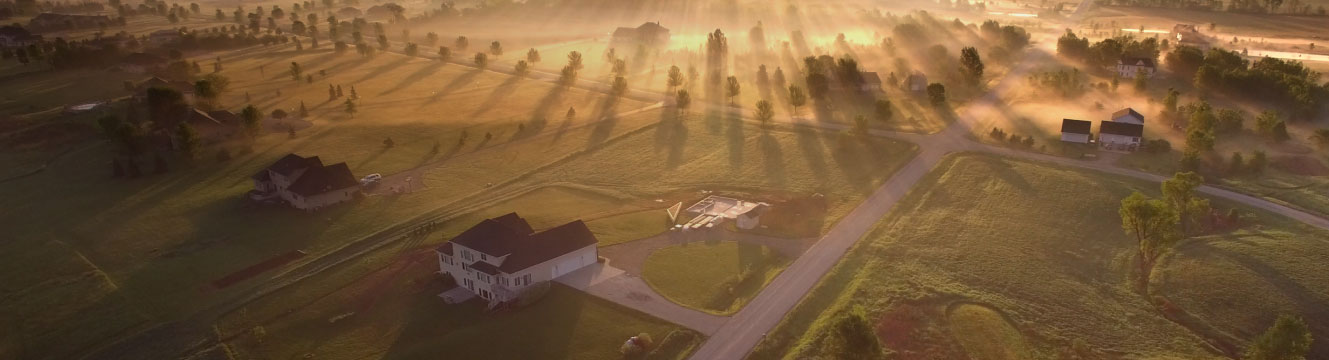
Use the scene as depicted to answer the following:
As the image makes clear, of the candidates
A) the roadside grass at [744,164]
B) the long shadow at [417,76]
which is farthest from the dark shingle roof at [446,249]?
the long shadow at [417,76]

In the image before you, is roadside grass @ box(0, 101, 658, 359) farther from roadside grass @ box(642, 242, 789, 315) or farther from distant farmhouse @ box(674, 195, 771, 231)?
roadside grass @ box(642, 242, 789, 315)

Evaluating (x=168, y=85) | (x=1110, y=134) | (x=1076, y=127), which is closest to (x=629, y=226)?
(x=1076, y=127)

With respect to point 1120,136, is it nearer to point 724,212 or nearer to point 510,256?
point 724,212

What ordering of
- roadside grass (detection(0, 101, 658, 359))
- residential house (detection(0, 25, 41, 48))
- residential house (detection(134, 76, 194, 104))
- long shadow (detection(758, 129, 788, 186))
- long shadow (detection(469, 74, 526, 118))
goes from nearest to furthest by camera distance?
roadside grass (detection(0, 101, 658, 359)) → long shadow (detection(758, 129, 788, 186)) → residential house (detection(134, 76, 194, 104)) → long shadow (detection(469, 74, 526, 118)) → residential house (detection(0, 25, 41, 48))

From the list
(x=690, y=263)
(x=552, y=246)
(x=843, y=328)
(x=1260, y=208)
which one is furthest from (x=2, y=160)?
(x=1260, y=208)

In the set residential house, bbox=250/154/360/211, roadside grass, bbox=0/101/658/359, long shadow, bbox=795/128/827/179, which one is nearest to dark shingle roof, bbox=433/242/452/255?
roadside grass, bbox=0/101/658/359

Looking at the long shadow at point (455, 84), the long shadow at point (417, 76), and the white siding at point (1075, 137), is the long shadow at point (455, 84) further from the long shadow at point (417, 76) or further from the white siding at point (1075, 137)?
the white siding at point (1075, 137)

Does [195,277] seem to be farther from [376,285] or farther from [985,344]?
[985,344]

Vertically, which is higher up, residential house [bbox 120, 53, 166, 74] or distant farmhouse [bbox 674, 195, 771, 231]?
residential house [bbox 120, 53, 166, 74]
